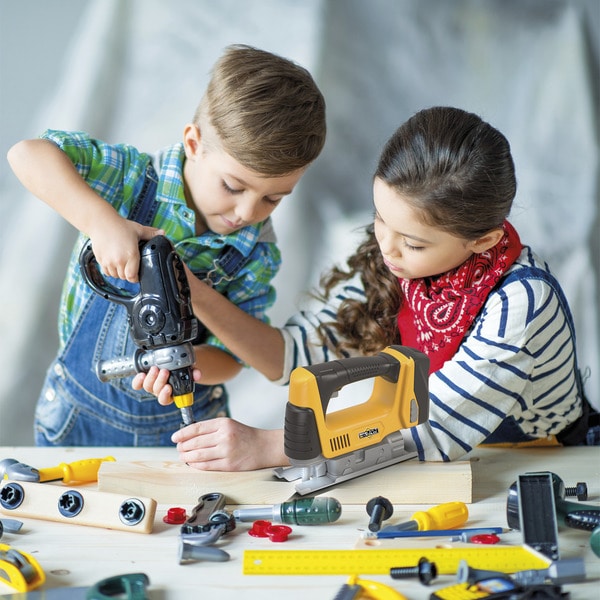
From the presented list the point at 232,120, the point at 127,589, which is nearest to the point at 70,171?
the point at 232,120

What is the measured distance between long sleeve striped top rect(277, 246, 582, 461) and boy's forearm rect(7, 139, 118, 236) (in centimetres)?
60

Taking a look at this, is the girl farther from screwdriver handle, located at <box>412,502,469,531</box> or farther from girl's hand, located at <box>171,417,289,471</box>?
screwdriver handle, located at <box>412,502,469,531</box>

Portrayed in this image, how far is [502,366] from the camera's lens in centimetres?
135

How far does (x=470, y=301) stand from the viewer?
1.42 metres

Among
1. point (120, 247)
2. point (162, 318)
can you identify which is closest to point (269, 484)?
point (162, 318)

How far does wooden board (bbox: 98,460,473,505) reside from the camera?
48.9 inches

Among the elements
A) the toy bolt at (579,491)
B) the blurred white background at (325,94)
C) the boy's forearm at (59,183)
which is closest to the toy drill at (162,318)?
the boy's forearm at (59,183)

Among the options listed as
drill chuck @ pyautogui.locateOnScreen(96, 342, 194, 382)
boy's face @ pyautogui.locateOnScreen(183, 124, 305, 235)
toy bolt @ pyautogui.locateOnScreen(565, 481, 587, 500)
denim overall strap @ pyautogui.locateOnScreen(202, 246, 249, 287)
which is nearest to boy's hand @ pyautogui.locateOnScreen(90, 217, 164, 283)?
drill chuck @ pyautogui.locateOnScreen(96, 342, 194, 382)

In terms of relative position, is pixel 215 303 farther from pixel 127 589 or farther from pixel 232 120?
pixel 127 589

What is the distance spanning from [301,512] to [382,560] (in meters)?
0.16

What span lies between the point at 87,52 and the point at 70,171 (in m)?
1.15

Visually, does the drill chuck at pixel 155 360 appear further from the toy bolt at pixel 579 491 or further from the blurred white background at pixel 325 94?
the blurred white background at pixel 325 94

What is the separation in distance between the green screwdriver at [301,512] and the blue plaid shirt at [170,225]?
54 centimetres

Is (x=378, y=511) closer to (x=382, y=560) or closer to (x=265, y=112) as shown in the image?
(x=382, y=560)
